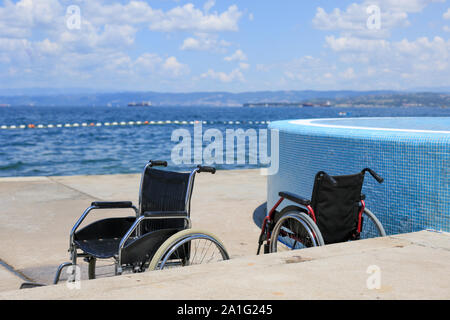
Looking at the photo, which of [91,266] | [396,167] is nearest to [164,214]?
[91,266]

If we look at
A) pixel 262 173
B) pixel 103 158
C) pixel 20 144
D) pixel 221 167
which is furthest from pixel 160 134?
pixel 262 173

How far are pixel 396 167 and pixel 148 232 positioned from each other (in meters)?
1.93

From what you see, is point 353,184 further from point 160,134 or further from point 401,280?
point 160,134

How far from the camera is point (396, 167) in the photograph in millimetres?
4012

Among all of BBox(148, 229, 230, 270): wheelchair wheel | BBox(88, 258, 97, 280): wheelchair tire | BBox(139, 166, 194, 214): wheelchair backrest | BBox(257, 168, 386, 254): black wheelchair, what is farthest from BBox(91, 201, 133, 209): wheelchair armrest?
BBox(257, 168, 386, 254): black wheelchair

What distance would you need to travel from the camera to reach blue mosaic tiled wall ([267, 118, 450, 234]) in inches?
149

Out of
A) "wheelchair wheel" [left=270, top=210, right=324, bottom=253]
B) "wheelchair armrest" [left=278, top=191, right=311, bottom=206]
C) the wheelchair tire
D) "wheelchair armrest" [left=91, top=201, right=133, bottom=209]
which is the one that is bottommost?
the wheelchair tire

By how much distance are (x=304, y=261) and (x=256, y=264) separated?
28 centimetres

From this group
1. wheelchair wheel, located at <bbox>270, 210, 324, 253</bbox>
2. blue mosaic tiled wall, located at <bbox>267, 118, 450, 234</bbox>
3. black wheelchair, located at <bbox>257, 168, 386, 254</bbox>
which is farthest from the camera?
blue mosaic tiled wall, located at <bbox>267, 118, 450, 234</bbox>

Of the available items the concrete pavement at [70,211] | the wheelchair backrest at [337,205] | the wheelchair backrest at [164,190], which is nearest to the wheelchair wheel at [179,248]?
the wheelchair backrest at [164,190]

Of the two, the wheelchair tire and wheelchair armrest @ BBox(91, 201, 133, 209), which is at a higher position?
wheelchair armrest @ BBox(91, 201, 133, 209)

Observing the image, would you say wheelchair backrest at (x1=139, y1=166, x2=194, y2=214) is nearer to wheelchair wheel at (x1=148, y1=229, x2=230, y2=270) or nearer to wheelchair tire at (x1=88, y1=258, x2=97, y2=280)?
wheelchair wheel at (x1=148, y1=229, x2=230, y2=270)

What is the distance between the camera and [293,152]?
5098 millimetres

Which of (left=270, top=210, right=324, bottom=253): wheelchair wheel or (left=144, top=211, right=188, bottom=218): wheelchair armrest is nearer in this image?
(left=144, top=211, right=188, bottom=218): wheelchair armrest
